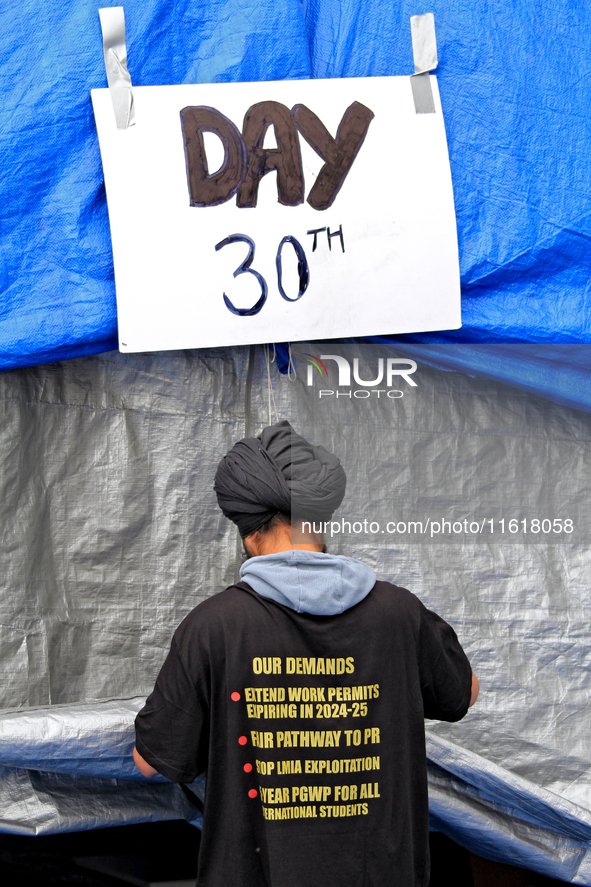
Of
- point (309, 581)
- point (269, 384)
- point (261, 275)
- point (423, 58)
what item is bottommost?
point (309, 581)

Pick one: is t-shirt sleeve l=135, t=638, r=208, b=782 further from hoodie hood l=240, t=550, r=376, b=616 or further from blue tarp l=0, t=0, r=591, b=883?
blue tarp l=0, t=0, r=591, b=883

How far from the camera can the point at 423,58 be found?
96 centimetres

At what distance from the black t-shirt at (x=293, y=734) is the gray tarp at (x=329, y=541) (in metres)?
0.22

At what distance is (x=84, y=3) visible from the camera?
2.95ft

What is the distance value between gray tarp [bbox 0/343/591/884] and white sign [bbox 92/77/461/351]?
97 millimetres

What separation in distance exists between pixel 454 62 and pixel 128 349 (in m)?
0.58

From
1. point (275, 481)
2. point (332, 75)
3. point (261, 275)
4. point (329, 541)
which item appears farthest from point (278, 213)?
point (329, 541)

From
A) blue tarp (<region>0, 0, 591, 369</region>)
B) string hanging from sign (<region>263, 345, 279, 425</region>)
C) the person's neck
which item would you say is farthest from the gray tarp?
the person's neck

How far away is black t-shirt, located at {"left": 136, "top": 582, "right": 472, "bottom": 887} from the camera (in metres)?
0.75

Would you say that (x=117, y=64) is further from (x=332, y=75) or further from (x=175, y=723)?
(x=175, y=723)

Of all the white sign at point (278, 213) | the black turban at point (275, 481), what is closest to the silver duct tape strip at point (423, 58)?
the white sign at point (278, 213)

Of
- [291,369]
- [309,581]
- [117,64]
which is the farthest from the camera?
[291,369]

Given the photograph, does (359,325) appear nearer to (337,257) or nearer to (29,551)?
(337,257)

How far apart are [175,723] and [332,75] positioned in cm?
82
